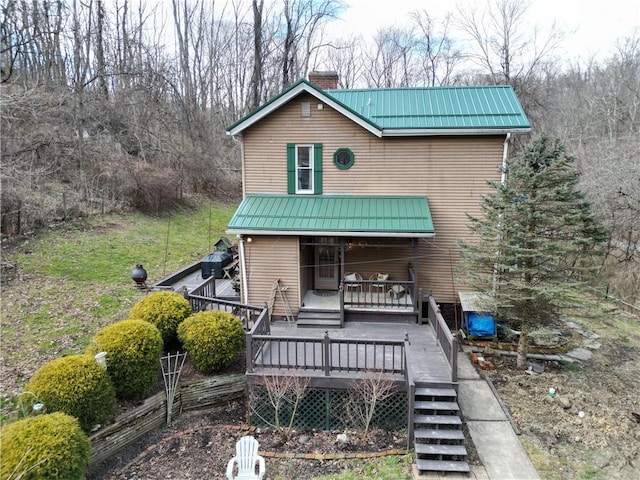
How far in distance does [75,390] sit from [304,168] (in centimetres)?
806

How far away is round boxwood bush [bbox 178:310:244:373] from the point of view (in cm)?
862

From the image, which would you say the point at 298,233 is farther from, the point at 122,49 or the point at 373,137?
the point at 122,49

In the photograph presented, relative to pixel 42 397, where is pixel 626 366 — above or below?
below

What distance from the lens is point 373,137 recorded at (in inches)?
450

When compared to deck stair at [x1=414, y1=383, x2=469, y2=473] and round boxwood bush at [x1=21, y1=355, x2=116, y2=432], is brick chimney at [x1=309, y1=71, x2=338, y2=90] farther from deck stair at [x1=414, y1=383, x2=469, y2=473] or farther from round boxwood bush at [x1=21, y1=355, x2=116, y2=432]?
round boxwood bush at [x1=21, y1=355, x2=116, y2=432]

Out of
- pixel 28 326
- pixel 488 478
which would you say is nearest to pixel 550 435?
pixel 488 478

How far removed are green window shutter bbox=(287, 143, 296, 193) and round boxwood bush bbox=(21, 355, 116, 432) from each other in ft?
23.1

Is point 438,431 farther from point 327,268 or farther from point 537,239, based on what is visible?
point 327,268

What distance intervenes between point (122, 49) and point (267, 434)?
30.6 m

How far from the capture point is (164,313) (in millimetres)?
9469

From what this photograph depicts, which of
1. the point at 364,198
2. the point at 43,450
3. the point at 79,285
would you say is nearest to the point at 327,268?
the point at 364,198

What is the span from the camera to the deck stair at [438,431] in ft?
21.8

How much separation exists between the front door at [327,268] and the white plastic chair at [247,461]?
638 cm

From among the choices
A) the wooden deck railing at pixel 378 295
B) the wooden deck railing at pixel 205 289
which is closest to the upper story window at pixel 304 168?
the wooden deck railing at pixel 378 295
